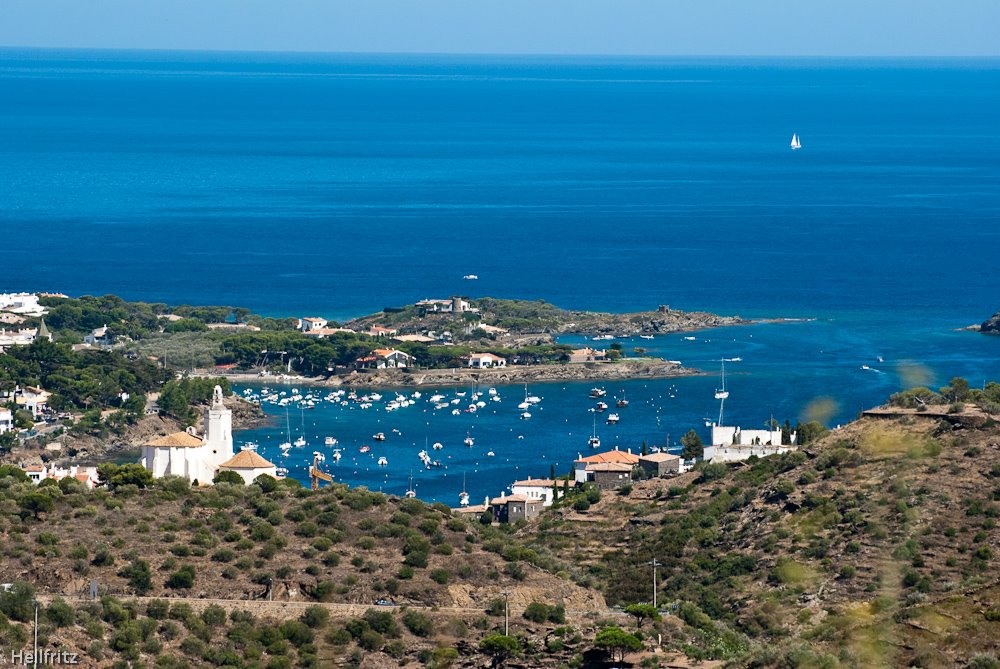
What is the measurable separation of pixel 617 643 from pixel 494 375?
44.1m

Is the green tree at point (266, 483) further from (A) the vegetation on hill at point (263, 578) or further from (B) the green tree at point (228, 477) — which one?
(B) the green tree at point (228, 477)

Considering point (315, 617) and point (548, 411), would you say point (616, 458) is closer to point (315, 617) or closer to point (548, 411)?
point (548, 411)

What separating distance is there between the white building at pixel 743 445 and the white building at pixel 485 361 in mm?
20870

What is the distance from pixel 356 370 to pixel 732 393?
12.9 metres

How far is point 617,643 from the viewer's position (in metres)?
24.1

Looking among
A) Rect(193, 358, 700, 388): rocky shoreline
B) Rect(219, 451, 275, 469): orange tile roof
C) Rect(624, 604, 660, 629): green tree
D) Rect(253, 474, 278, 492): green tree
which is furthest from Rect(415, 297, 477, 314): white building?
Rect(624, 604, 660, 629): green tree

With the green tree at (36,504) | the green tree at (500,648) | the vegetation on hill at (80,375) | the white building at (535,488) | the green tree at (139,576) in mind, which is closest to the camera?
the green tree at (500,648)

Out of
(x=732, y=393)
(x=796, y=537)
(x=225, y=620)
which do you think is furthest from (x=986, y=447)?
(x=732, y=393)

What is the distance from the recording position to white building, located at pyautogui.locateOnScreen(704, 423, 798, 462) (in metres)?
43.4

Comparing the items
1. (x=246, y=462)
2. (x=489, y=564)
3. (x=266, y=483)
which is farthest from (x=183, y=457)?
(x=489, y=564)

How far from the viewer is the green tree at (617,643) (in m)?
24.1

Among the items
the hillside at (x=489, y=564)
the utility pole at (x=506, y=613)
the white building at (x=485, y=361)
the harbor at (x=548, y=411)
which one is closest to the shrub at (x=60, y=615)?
the hillside at (x=489, y=564)

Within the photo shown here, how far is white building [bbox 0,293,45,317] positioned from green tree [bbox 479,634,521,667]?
168 ft

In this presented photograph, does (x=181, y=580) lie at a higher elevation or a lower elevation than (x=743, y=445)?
lower
